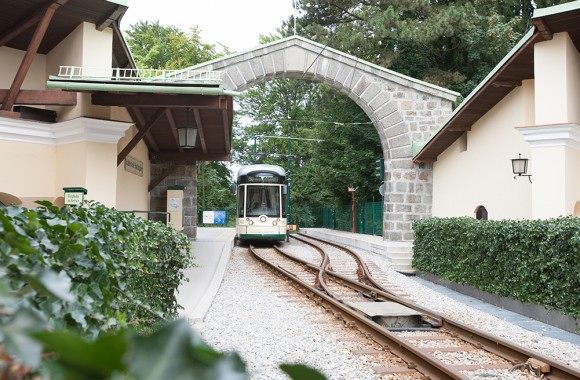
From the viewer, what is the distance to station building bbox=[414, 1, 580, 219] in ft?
39.3

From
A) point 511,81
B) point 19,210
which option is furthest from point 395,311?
point 511,81

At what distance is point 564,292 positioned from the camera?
8852mm

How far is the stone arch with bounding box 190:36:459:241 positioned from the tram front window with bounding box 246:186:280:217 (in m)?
4.10

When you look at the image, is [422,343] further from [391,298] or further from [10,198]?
[10,198]

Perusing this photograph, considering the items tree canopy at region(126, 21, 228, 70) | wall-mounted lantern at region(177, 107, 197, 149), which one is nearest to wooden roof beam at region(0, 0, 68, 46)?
wall-mounted lantern at region(177, 107, 197, 149)

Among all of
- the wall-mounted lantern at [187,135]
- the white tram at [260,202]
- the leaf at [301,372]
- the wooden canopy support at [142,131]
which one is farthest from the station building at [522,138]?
the leaf at [301,372]

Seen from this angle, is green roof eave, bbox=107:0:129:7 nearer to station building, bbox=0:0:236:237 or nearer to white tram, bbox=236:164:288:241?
station building, bbox=0:0:236:237

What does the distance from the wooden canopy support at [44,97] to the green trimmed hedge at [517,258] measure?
8.39 m

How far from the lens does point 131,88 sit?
9547 millimetres

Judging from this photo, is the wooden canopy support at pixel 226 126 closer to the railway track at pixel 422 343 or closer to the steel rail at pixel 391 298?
the railway track at pixel 422 343

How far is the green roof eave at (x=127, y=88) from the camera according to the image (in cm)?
915

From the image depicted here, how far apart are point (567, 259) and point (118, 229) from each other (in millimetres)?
7234

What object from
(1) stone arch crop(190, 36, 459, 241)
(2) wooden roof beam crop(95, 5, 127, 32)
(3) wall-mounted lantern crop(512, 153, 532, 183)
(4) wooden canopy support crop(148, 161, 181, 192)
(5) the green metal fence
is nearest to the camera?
(2) wooden roof beam crop(95, 5, 127, 32)

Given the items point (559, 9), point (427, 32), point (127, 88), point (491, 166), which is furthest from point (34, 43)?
point (427, 32)
